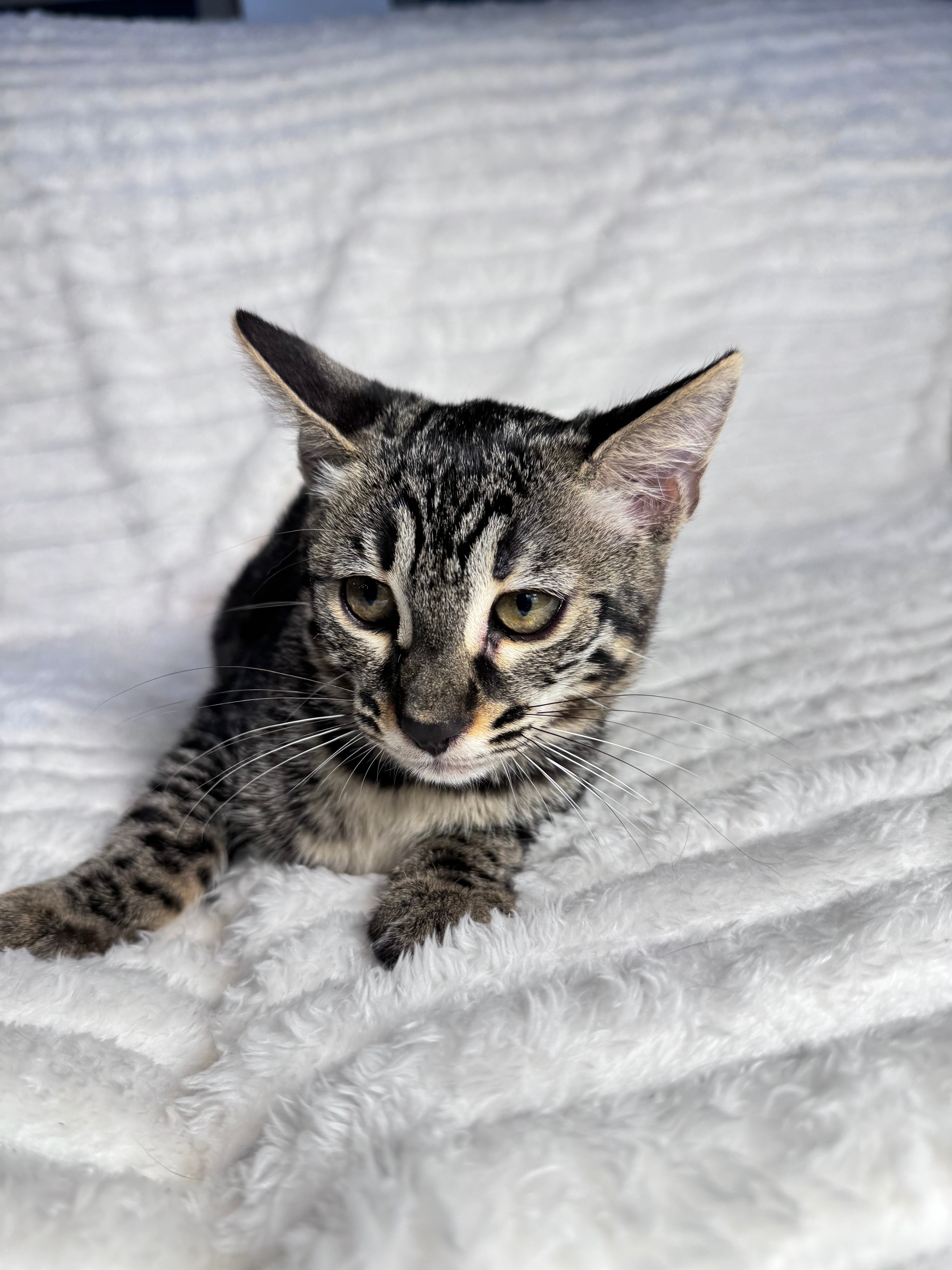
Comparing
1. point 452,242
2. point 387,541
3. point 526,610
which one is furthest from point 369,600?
point 452,242

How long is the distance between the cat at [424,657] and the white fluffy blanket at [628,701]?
6 centimetres

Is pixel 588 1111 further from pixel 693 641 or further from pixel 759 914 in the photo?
pixel 693 641

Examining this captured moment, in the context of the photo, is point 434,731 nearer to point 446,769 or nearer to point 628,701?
point 446,769

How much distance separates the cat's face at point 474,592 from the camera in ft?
3.05

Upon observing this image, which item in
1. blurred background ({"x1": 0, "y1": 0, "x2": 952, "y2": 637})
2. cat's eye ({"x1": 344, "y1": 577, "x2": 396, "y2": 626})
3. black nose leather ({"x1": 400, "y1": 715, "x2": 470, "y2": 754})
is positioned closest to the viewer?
black nose leather ({"x1": 400, "y1": 715, "x2": 470, "y2": 754})

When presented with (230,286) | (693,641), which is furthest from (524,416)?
(230,286)

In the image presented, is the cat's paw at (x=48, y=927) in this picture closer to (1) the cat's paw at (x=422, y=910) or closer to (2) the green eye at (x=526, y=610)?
(1) the cat's paw at (x=422, y=910)

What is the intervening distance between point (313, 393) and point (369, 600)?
240 mm

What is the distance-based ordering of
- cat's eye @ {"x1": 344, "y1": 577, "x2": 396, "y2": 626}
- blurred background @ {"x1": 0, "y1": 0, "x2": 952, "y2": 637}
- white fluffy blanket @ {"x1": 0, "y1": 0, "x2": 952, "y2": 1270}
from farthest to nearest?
blurred background @ {"x1": 0, "y1": 0, "x2": 952, "y2": 637}, cat's eye @ {"x1": 344, "y1": 577, "x2": 396, "y2": 626}, white fluffy blanket @ {"x1": 0, "y1": 0, "x2": 952, "y2": 1270}

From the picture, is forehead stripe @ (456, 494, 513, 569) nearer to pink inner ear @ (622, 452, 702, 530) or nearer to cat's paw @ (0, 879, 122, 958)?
pink inner ear @ (622, 452, 702, 530)

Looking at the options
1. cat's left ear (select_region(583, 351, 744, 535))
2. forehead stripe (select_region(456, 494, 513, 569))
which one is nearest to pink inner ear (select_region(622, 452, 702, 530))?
cat's left ear (select_region(583, 351, 744, 535))

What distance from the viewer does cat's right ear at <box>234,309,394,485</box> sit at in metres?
1.01

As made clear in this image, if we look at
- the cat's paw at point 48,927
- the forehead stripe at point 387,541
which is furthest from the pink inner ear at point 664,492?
the cat's paw at point 48,927

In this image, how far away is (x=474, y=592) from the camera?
94 centimetres
